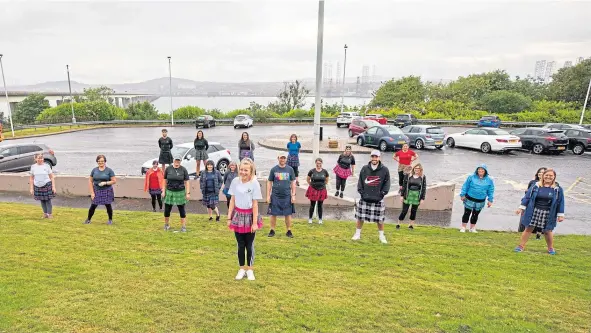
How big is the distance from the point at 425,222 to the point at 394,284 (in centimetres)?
555

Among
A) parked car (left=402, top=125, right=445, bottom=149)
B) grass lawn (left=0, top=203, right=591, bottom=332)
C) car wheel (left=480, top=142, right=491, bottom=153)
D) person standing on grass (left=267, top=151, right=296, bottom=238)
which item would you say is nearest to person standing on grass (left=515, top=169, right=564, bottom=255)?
grass lawn (left=0, top=203, right=591, bottom=332)

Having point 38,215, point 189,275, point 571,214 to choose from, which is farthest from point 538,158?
point 38,215

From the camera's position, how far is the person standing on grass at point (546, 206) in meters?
6.63

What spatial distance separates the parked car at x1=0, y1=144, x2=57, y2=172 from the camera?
49.5ft

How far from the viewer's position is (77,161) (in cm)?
1934

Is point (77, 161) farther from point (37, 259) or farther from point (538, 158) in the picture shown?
point (538, 158)

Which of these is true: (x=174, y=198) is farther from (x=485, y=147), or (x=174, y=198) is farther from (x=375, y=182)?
(x=485, y=147)

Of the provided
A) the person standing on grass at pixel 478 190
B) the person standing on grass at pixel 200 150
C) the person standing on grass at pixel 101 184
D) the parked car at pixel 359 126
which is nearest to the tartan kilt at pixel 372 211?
the person standing on grass at pixel 478 190

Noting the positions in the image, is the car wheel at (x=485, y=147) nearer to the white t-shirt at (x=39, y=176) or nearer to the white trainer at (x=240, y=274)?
the white trainer at (x=240, y=274)

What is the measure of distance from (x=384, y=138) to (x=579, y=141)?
11.9m

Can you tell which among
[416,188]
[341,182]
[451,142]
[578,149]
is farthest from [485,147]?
[416,188]

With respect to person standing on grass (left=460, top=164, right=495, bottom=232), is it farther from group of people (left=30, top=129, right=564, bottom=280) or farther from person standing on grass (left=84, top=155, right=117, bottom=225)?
person standing on grass (left=84, top=155, right=117, bottom=225)

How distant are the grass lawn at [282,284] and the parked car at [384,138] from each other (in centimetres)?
1503

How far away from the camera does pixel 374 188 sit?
23.3 ft
